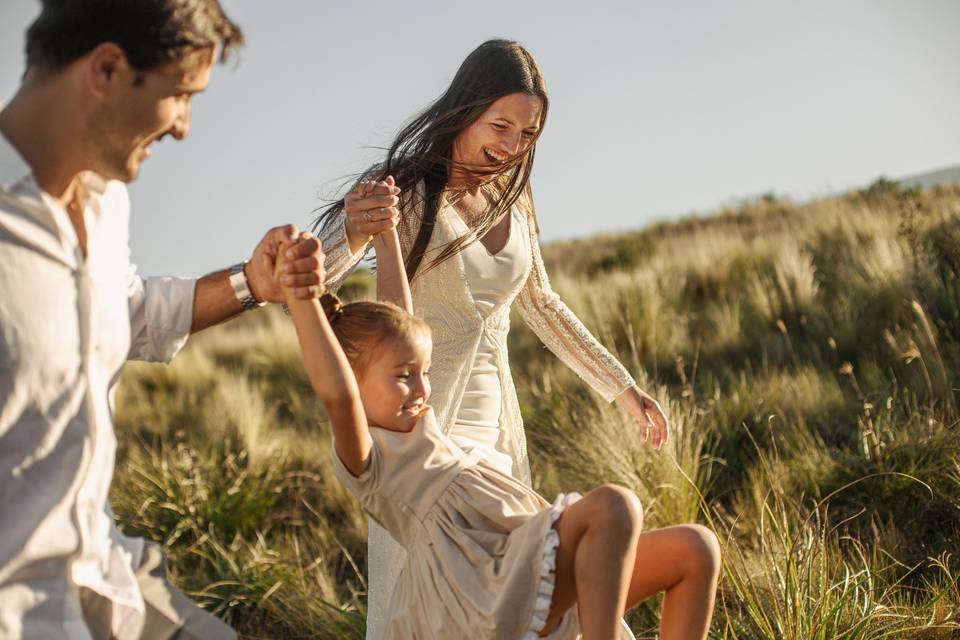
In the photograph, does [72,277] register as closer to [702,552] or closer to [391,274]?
[391,274]

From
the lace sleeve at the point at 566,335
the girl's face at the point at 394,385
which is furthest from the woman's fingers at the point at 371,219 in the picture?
the lace sleeve at the point at 566,335

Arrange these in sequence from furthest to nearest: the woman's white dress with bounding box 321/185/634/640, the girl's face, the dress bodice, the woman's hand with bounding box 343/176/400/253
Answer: the dress bodice
the woman's white dress with bounding box 321/185/634/640
the woman's hand with bounding box 343/176/400/253
the girl's face

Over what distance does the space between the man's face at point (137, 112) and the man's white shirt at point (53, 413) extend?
0.34 feet

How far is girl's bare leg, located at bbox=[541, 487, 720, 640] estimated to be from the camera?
1.86 metres

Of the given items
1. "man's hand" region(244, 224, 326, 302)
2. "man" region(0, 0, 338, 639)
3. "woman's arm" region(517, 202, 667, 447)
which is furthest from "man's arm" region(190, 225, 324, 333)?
"woman's arm" region(517, 202, 667, 447)

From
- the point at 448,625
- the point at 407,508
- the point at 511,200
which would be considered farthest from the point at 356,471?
the point at 511,200

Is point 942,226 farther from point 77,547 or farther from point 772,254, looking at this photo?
point 77,547

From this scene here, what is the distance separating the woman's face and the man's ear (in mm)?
1681

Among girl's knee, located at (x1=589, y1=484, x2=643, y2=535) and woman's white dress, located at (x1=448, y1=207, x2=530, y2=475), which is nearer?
girl's knee, located at (x1=589, y1=484, x2=643, y2=535)

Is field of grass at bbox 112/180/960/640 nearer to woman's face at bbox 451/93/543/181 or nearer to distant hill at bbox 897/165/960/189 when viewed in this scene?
woman's face at bbox 451/93/543/181

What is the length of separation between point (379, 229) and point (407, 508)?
0.77 metres

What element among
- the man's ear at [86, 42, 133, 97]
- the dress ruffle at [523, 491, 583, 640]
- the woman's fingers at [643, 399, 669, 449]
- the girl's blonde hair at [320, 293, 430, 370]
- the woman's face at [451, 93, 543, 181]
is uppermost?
the man's ear at [86, 42, 133, 97]

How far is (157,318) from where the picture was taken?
75.9 inches

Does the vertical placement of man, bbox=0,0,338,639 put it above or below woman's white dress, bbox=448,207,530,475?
above
